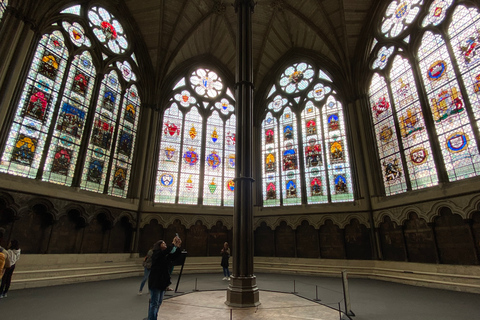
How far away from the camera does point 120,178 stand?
13.0 meters

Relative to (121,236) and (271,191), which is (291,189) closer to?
(271,191)

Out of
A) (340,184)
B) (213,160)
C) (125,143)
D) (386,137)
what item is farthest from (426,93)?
(125,143)

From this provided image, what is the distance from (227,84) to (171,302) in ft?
47.3

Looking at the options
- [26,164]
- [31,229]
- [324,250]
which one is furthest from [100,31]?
[324,250]

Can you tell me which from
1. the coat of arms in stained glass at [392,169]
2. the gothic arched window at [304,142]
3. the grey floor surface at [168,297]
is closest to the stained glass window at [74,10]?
the gothic arched window at [304,142]

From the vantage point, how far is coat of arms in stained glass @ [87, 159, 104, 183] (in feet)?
38.2

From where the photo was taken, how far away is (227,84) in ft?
58.4

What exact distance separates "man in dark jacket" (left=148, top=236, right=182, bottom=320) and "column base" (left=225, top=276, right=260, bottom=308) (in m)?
1.99

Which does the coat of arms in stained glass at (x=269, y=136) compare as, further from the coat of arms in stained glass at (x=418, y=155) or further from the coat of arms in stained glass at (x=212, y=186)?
the coat of arms in stained glass at (x=418, y=155)

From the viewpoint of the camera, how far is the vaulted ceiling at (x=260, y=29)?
14484 mm

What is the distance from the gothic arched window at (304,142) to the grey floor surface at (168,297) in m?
6.23

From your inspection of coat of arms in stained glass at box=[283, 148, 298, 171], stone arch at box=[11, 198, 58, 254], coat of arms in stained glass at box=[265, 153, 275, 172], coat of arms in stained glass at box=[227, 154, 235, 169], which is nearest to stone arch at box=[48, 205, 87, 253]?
stone arch at box=[11, 198, 58, 254]

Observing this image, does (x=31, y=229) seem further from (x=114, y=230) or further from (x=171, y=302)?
(x=171, y=302)

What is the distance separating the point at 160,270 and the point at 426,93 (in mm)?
11897
